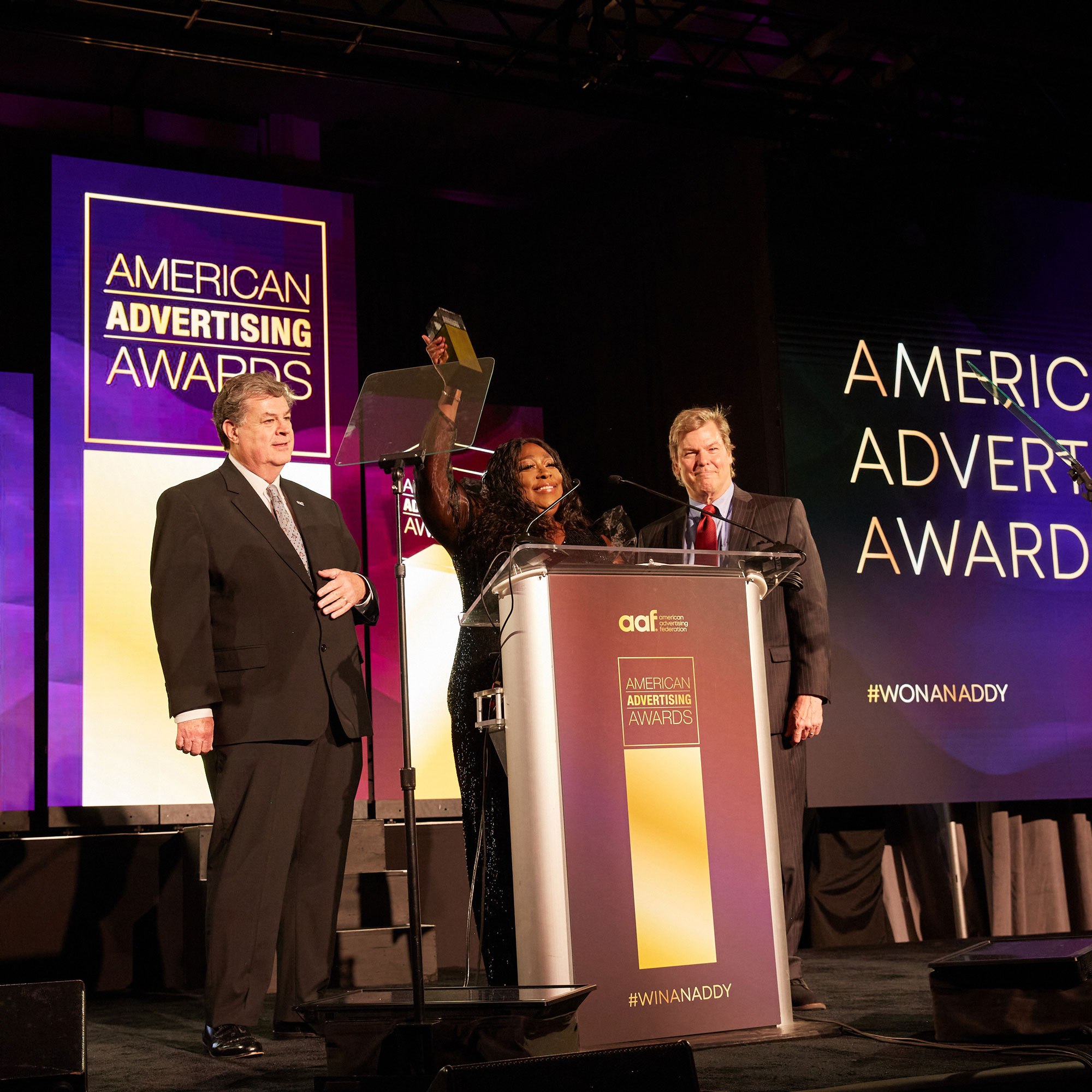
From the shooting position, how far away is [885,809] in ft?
A: 18.2

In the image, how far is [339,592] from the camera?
3293mm

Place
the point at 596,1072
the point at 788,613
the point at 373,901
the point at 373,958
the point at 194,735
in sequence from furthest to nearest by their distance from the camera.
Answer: the point at 373,901 < the point at 373,958 < the point at 788,613 < the point at 194,735 < the point at 596,1072

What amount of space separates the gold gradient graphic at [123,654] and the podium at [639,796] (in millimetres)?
3211

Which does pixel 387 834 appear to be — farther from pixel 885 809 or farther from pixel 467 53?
pixel 467 53

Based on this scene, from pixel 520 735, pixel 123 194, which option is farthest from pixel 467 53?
pixel 520 735

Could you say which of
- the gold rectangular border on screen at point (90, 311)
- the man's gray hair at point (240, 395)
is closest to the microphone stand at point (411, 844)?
the man's gray hair at point (240, 395)

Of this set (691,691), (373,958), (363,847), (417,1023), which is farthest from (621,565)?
(363,847)

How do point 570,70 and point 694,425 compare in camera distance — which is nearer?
point 694,425

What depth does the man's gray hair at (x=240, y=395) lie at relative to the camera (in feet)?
10.9

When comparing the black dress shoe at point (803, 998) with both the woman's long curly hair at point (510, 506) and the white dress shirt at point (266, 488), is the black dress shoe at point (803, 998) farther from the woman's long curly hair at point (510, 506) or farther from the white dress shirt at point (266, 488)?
the white dress shirt at point (266, 488)

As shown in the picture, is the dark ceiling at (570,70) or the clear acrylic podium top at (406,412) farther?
the dark ceiling at (570,70)

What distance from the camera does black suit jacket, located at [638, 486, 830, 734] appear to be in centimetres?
347

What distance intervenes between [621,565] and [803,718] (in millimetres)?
1105

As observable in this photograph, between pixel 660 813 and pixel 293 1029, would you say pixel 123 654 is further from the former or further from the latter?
pixel 660 813
